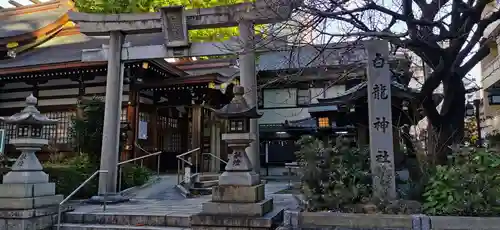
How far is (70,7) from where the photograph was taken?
20188mm

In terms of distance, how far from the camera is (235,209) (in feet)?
20.4

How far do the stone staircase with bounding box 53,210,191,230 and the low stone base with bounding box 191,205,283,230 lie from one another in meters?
0.58

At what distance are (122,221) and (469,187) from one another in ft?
20.0

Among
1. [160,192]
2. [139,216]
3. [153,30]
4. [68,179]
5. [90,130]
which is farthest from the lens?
[90,130]

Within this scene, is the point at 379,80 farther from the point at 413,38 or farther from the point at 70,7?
the point at 70,7

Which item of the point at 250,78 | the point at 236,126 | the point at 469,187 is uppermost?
the point at 250,78

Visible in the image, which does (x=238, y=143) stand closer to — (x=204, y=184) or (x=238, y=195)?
(x=238, y=195)

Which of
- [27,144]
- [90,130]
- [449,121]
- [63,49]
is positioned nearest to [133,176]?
[90,130]

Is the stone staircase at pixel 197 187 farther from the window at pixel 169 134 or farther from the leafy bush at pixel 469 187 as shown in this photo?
the leafy bush at pixel 469 187

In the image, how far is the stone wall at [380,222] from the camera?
5139 mm

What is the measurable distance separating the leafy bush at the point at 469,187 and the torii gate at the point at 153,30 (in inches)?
192

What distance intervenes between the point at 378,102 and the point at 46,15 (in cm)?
1952

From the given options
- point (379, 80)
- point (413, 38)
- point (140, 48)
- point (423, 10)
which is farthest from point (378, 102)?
point (140, 48)

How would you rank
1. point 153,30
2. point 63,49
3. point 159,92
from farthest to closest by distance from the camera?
point 63,49
point 159,92
point 153,30
